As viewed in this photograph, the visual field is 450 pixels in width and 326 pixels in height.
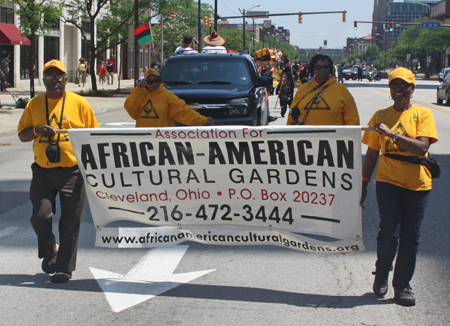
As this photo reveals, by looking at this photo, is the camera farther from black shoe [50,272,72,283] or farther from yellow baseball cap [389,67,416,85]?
yellow baseball cap [389,67,416,85]

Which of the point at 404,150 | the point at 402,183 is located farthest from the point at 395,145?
the point at 402,183

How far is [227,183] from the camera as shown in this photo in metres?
5.09

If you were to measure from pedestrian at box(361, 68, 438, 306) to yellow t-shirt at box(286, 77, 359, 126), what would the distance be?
1475 millimetres

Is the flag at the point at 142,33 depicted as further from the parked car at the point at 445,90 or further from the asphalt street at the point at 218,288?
the asphalt street at the point at 218,288

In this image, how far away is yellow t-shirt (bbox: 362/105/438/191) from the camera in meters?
4.49

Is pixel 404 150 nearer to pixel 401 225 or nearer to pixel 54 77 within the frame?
pixel 401 225

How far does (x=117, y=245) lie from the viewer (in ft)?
17.0

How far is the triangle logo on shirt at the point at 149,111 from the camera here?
22.8 ft

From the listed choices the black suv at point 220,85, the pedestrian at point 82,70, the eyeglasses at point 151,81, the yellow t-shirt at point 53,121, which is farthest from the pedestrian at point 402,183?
the pedestrian at point 82,70

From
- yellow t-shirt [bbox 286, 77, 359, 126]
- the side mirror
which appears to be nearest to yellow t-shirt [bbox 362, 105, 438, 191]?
yellow t-shirt [bbox 286, 77, 359, 126]

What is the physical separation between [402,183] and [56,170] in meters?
2.77

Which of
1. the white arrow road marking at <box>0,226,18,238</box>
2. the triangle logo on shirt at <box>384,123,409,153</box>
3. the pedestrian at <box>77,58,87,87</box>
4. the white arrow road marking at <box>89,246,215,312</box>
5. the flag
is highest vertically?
the flag

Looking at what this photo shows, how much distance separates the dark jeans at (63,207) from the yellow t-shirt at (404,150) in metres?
2.49

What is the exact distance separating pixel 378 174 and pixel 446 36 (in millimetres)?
87604
